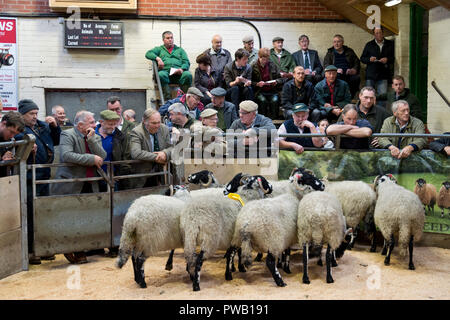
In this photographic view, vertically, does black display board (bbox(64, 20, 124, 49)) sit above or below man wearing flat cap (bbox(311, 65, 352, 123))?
above

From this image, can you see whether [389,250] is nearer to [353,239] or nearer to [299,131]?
[353,239]

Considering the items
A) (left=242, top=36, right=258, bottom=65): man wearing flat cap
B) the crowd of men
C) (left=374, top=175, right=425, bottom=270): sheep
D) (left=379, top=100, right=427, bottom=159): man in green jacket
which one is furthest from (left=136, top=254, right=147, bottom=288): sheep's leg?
(left=242, top=36, right=258, bottom=65): man wearing flat cap

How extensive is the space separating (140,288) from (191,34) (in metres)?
8.11

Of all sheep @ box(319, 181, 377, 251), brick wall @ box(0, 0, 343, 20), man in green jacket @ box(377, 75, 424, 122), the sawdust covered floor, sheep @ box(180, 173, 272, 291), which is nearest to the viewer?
the sawdust covered floor

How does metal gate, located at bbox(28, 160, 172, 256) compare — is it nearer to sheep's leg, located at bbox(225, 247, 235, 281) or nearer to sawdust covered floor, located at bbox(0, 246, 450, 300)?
sawdust covered floor, located at bbox(0, 246, 450, 300)

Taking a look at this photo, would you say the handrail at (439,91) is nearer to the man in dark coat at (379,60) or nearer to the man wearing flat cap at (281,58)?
the man in dark coat at (379,60)

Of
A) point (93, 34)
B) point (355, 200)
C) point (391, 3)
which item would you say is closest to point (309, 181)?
point (355, 200)

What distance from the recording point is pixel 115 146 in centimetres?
742

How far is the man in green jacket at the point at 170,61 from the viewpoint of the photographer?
37.7 ft

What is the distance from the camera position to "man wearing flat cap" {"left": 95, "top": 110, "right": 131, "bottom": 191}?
736 cm

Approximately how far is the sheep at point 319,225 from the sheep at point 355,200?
37.1 inches

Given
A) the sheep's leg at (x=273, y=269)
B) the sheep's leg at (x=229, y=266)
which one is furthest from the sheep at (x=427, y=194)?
the sheep's leg at (x=229, y=266)

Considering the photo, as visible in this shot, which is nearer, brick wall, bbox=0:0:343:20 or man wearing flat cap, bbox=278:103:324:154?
man wearing flat cap, bbox=278:103:324:154

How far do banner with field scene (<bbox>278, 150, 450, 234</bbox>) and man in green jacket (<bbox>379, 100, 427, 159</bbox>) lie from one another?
0.11m
